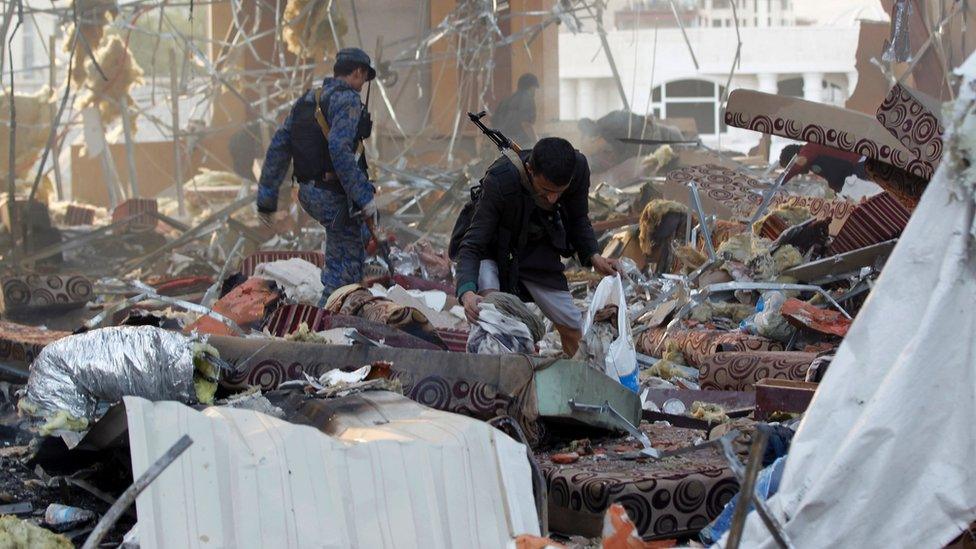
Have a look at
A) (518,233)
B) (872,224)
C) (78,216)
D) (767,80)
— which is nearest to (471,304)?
(518,233)

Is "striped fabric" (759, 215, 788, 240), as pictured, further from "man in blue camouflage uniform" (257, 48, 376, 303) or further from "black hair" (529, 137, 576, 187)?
"black hair" (529, 137, 576, 187)

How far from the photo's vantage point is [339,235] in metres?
8.02

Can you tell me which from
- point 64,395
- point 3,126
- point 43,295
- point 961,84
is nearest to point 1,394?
point 64,395

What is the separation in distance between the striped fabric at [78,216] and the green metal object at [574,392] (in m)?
11.0

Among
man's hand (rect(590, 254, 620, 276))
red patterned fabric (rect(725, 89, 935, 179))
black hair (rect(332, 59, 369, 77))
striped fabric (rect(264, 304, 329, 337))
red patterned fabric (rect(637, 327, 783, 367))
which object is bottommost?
red patterned fabric (rect(637, 327, 783, 367))

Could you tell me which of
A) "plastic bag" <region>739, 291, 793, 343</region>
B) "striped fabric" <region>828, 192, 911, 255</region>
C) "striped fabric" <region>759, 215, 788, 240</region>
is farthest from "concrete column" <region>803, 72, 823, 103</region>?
"plastic bag" <region>739, 291, 793, 343</region>

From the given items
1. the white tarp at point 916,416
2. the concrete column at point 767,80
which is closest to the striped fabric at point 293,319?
the white tarp at point 916,416

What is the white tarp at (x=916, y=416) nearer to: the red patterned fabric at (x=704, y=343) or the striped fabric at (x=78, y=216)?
the red patterned fabric at (x=704, y=343)

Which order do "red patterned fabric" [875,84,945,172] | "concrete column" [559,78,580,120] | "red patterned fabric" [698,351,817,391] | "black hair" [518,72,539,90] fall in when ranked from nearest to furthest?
1. "red patterned fabric" [875,84,945,172]
2. "red patterned fabric" [698,351,817,391]
3. "black hair" [518,72,539,90]
4. "concrete column" [559,78,580,120]

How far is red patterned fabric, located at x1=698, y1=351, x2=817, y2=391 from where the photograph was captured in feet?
19.1

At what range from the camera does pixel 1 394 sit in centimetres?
566

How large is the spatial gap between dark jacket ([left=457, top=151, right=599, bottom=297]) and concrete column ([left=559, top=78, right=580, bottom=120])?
9700 mm

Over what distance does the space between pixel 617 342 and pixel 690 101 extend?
41.9 ft

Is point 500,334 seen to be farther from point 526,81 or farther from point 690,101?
point 690,101
